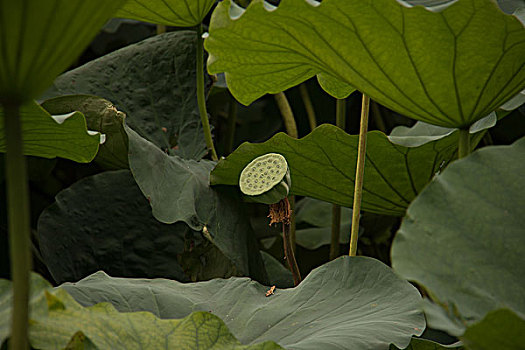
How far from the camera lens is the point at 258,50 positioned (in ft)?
2.06

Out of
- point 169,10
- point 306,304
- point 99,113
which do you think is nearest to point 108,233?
point 99,113

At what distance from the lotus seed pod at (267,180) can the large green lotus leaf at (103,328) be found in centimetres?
25

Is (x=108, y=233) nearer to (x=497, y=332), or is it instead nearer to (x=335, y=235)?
(x=335, y=235)

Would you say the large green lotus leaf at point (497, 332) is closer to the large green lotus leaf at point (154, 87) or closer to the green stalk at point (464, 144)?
the green stalk at point (464, 144)

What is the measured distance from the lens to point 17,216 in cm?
33

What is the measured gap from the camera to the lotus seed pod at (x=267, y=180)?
2.36 ft

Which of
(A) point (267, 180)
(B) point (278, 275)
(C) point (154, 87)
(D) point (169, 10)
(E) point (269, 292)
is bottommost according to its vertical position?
(B) point (278, 275)

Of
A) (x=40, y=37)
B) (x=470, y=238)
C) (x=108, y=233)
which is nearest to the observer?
(x=40, y=37)

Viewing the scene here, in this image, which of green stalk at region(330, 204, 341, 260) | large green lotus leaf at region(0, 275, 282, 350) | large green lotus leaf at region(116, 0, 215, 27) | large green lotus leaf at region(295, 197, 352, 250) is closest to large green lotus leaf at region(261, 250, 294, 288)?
green stalk at region(330, 204, 341, 260)

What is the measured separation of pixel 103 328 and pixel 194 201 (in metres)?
0.39

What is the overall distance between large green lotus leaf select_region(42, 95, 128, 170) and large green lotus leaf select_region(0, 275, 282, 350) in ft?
1.46

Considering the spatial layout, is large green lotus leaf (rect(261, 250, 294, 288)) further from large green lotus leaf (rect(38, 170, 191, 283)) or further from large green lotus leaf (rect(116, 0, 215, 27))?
large green lotus leaf (rect(116, 0, 215, 27))

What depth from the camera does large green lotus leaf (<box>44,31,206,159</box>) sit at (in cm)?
111

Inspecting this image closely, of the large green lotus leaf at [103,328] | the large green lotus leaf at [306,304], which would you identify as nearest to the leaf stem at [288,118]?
the large green lotus leaf at [306,304]
